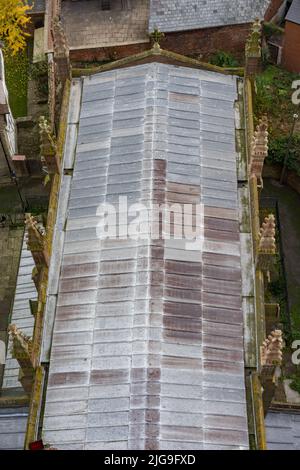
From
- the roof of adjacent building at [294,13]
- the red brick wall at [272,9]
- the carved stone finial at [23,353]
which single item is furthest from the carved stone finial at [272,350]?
the red brick wall at [272,9]

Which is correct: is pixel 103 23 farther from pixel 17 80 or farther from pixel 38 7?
pixel 17 80

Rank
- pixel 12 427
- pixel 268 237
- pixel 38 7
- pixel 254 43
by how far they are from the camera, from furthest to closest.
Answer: pixel 38 7 < pixel 254 43 < pixel 12 427 < pixel 268 237

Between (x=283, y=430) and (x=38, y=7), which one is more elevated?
(x=38, y=7)

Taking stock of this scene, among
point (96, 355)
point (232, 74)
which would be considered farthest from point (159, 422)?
point (232, 74)

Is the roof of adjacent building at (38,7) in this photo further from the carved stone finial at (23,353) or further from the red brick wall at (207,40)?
the carved stone finial at (23,353)

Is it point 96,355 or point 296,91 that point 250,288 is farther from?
point 296,91

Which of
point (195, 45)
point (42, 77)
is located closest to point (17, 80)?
point (42, 77)
